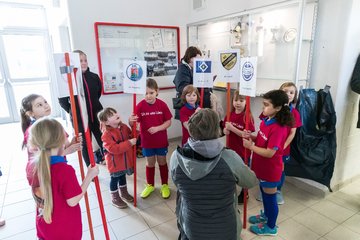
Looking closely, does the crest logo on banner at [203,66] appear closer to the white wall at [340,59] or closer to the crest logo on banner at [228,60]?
the crest logo on banner at [228,60]

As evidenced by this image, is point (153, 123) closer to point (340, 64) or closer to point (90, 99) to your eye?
point (90, 99)

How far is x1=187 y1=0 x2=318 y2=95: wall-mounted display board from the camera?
7.59 feet

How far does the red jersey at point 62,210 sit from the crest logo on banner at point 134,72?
1034 millimetres

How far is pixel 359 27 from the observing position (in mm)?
2121

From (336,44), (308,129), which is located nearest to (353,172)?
(308,129)

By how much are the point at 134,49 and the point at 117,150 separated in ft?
6.49

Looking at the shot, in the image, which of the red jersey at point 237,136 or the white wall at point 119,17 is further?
the white wall at point 119,17

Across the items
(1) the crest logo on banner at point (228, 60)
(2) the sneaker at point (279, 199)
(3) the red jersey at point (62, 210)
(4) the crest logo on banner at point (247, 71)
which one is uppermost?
(1) the crest logo on banner at point (228, 60)

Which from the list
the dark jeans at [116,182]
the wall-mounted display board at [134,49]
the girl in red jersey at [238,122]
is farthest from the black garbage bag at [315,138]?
the wall-mounted display board at [134,49]

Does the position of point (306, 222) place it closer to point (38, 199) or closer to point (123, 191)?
point (123, 191)

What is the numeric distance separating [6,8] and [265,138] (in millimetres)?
6354

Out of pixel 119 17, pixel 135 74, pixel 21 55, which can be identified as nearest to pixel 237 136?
pixel 135 74

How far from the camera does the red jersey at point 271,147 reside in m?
1.61

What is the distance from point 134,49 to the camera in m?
3.52
